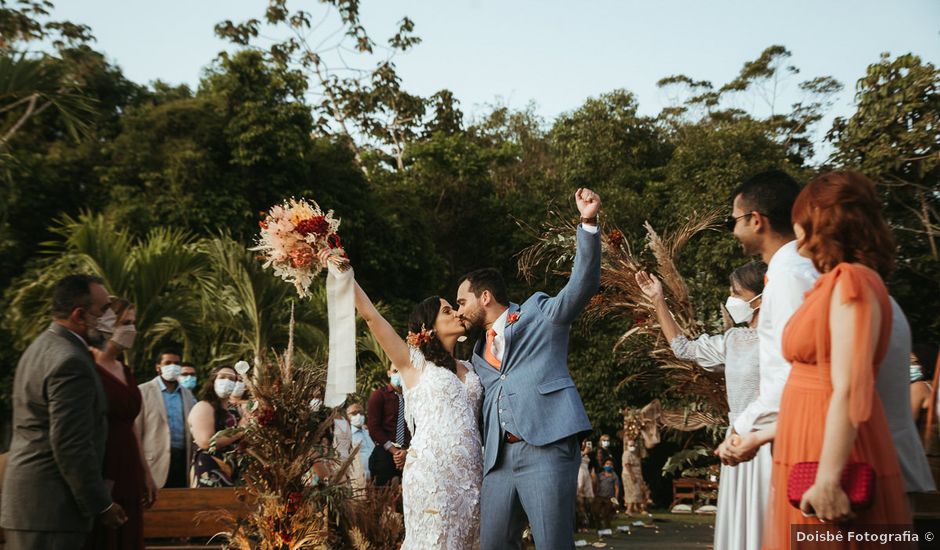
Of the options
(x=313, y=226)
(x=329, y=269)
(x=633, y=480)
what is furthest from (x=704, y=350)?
(x=633, y=480)

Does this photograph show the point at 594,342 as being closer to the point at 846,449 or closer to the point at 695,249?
the point at 695,249

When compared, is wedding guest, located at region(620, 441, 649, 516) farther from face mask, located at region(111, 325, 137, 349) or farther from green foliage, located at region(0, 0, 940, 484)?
face mask, located at region(111, 325, 137, 349)

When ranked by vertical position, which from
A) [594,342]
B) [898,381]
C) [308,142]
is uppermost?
[308,142]

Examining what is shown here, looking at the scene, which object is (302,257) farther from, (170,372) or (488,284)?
(170,372)

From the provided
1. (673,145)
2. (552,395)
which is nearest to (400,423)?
(552,395)

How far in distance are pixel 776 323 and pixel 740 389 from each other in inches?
65.1

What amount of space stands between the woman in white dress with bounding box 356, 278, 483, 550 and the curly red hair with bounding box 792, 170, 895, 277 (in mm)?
3004

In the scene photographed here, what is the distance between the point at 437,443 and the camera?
20.0 feet

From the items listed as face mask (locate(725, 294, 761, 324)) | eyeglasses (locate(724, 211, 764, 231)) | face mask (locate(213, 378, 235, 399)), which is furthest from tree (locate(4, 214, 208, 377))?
eyeglasses (locate(724, 211, 764, 231))

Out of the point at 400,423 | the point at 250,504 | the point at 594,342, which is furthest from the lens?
the point at 594,342

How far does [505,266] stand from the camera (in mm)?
33438

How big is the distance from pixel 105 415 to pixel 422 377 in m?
1.88

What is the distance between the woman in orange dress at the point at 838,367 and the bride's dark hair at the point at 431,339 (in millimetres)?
3079

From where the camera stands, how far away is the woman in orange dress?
10.3ft
